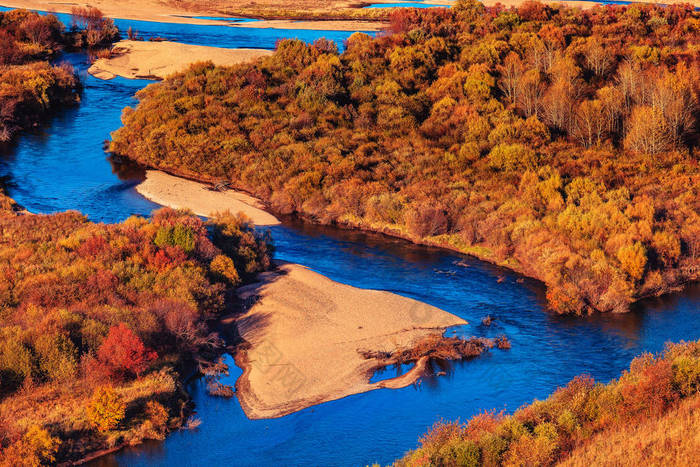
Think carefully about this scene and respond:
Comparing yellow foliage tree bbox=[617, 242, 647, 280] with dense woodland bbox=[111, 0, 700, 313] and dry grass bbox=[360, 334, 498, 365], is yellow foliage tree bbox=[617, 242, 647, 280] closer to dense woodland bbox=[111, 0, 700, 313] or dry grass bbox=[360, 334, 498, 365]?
dense woodland bbox=[111, 0, 700, 313]

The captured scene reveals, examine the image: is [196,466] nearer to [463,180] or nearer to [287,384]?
[287,384]

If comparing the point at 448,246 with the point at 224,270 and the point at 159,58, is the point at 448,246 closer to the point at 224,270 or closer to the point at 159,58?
the point at 224,270

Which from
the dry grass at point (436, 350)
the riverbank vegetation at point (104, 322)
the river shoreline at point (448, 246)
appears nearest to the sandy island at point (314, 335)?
the dry grass at point (436, 350)

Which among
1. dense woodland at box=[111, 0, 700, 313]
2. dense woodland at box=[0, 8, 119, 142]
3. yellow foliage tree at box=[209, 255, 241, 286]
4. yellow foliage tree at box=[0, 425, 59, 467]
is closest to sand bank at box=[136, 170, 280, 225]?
dense woodland at box=[111, 0, 700, 313]

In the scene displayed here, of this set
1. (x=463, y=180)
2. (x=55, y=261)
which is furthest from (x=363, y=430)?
(x=463, y=180)

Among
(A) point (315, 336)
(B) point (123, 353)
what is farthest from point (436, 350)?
(B) point (123, 353)
